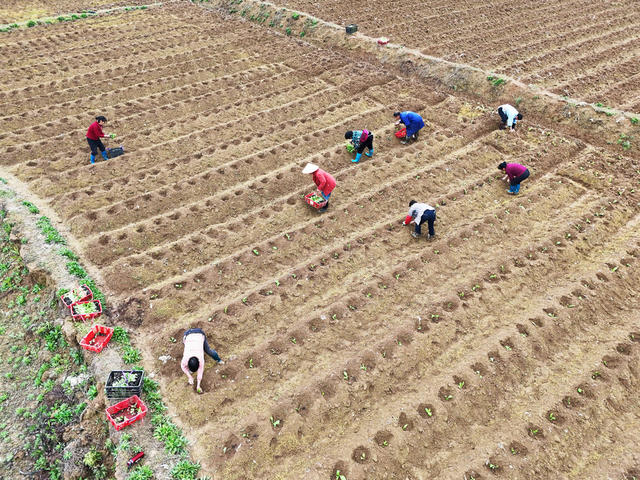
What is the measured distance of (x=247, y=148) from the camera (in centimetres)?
1130

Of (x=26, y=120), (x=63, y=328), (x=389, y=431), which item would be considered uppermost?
(x=26, y=120)

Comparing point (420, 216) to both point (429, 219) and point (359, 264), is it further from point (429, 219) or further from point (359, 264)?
point (359, 264)

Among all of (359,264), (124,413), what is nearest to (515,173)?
(359,264)

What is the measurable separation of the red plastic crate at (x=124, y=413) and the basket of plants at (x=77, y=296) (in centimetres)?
222

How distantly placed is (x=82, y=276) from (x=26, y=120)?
303 inches

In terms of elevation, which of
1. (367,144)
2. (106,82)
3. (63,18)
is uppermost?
(63,18)

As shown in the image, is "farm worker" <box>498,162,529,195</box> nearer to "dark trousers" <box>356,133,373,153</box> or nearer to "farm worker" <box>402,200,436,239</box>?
"farm worker" <box>402,200,436,239</box>

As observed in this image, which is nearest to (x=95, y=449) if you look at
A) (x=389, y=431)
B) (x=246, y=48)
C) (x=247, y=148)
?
(x=389, y=431)

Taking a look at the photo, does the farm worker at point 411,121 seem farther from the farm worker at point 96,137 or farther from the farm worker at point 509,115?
the farm worker at point 96,137

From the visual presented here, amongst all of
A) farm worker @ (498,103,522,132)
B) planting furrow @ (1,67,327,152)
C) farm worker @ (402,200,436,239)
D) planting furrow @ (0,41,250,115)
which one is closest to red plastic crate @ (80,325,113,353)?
farm worker @ (402,200,436,239)

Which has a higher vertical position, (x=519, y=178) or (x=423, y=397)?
(x=519, y=178)

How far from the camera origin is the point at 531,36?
17.1 metres

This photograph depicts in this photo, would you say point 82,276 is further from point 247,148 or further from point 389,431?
point 389,431

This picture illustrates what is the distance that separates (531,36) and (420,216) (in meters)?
13.5
